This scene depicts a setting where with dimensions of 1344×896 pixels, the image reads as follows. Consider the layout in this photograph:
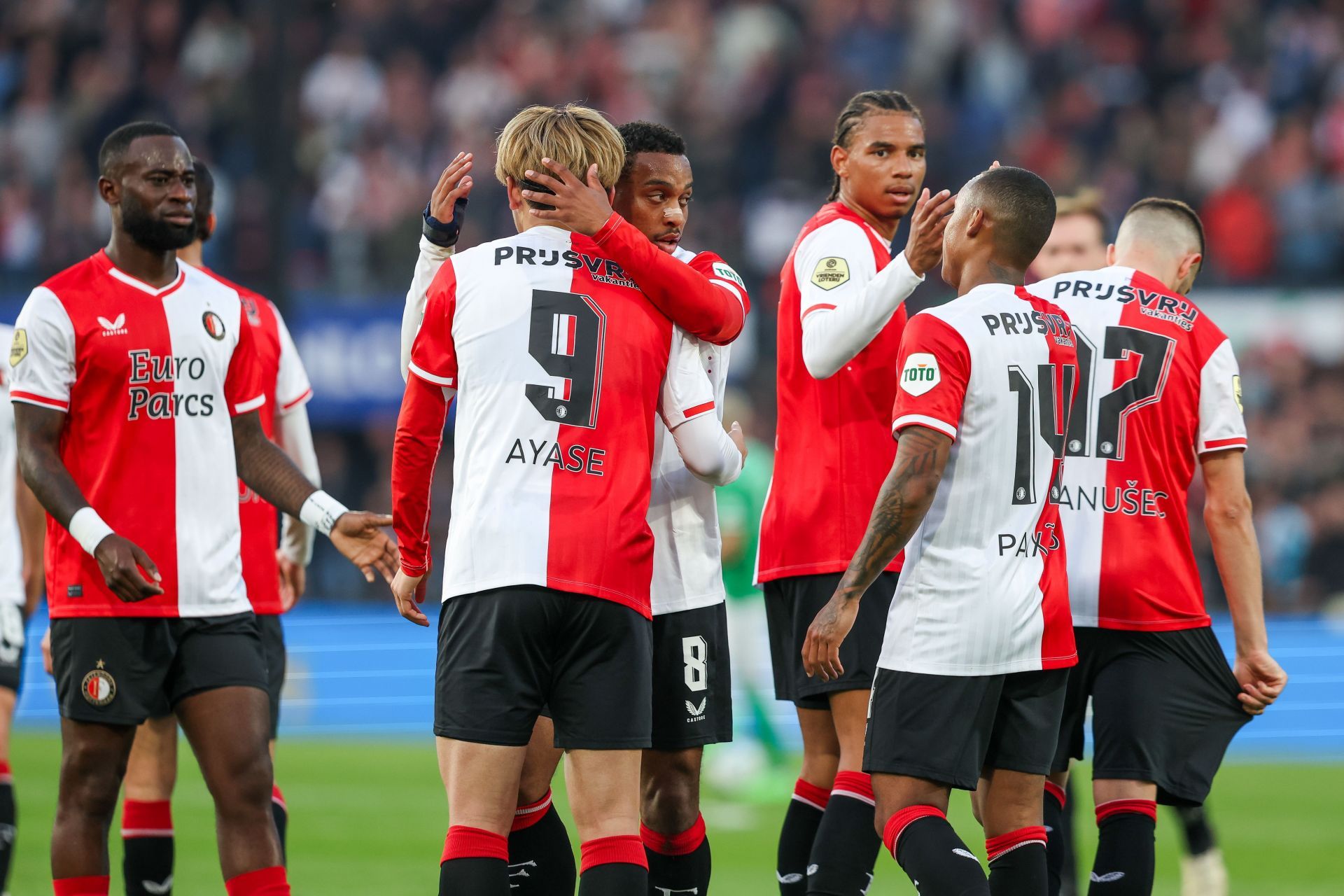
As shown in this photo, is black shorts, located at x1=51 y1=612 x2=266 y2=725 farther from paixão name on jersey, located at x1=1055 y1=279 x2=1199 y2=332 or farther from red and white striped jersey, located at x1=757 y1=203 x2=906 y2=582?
paixão name on jersey, located at x1=1055 y1=279 x2=1199 y2=332

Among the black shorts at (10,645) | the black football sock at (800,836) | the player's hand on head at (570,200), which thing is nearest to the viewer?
the player's hand on head at (570,200)

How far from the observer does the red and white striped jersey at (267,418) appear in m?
6.49

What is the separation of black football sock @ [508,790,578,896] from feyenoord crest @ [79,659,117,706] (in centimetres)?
122

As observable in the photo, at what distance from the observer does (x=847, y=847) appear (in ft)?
16.9

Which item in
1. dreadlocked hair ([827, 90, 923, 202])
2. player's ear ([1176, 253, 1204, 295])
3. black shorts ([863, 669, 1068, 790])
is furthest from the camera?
player's ear ([1176, 253, 1204, 295])

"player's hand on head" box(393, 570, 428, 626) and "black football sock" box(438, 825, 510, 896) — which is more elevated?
"player's hand on head" box(393, 570, 428, 626)

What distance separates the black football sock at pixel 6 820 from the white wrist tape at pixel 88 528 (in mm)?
1604

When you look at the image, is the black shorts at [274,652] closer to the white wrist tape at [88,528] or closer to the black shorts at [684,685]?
the white wrist tape at [88,528]

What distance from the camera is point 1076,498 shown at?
17.9 feet

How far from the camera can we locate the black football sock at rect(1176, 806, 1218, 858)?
673cm

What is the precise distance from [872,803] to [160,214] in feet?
9.03

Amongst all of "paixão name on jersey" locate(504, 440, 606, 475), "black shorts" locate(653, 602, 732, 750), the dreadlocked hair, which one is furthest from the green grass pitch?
"paixão name on jersey" locate(504, 440, 606, 475)

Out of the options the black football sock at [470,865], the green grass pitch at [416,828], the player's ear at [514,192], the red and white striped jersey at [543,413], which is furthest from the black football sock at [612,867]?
the green grass pitch at [416,828]

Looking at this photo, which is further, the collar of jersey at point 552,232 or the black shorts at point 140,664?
the black shorts at point 140,664
